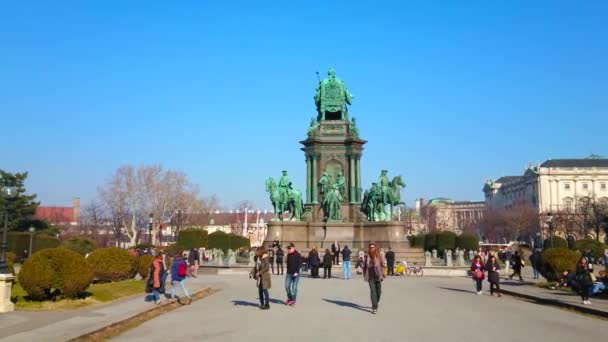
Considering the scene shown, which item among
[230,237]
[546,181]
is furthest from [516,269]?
[546,181]

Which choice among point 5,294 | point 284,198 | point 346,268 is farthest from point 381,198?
point 5,294

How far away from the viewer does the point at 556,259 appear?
26219mm

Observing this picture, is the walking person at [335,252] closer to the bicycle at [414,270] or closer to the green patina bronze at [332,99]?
the bicycle at [414,270]

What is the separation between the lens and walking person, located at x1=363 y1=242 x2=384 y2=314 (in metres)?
17.0

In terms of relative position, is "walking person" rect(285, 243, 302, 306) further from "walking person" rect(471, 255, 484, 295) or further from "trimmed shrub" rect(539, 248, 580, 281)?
"trimmed shrub" rect(539, 248, 580, 281)

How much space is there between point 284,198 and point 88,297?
2964 cm

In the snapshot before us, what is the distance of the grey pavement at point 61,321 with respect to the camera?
41.2ft

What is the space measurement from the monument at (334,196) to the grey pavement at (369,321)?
2338 centimetres

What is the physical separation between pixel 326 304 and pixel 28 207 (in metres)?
57.3

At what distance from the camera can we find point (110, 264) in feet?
90.7

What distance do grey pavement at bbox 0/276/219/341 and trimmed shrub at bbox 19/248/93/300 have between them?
1032mm

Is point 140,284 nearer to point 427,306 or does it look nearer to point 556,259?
point 427,306

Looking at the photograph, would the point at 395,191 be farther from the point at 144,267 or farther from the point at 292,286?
the point at 292,286

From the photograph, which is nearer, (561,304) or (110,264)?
(561,304)
